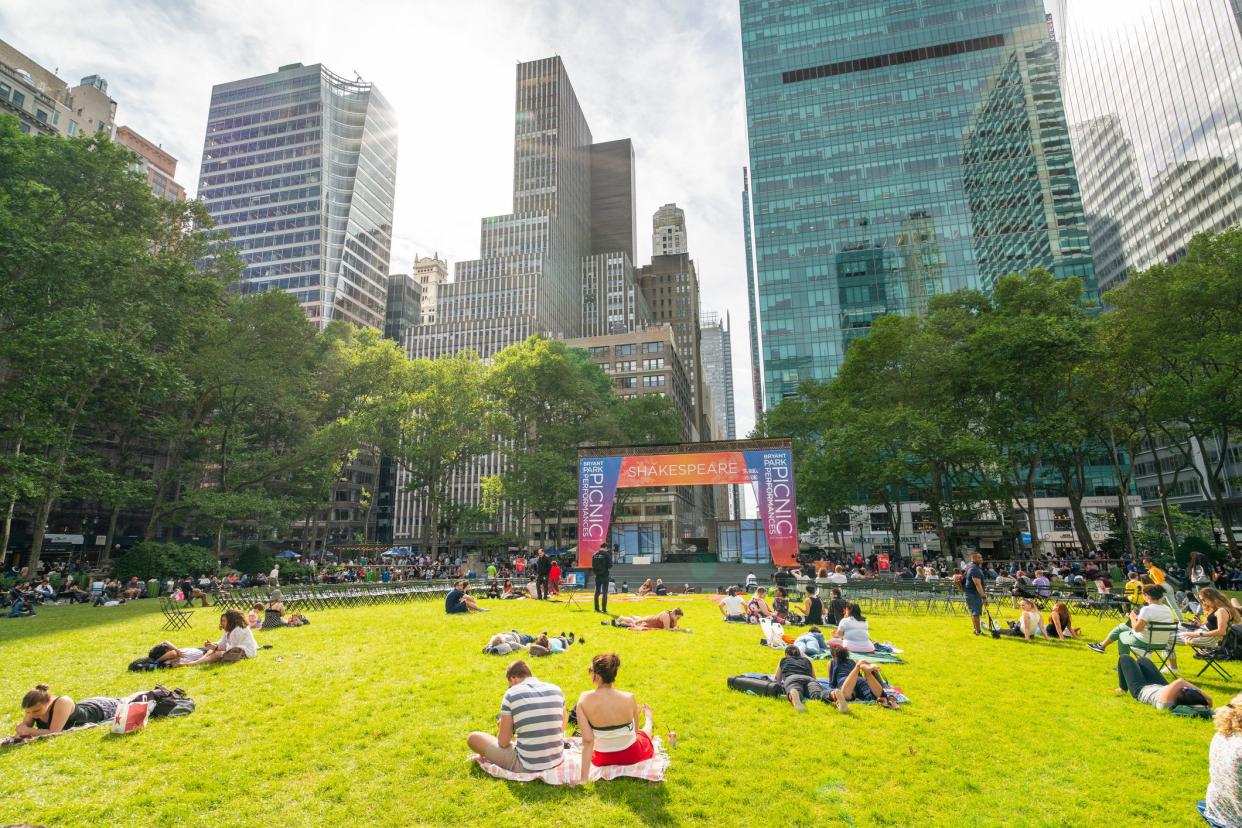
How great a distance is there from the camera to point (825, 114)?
9006 centimetres

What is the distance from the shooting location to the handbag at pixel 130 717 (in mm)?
6477

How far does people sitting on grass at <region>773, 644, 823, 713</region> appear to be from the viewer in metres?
7.77

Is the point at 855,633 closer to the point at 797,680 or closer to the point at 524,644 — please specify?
the point at 797,680

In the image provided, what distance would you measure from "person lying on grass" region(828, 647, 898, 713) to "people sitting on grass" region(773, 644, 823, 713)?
23 centimetres

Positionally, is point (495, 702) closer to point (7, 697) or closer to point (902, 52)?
point (7, 697)

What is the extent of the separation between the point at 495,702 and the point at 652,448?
23159 mm

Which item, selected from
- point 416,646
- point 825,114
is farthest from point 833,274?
point 416,646

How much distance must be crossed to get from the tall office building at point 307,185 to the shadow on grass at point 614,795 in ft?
329

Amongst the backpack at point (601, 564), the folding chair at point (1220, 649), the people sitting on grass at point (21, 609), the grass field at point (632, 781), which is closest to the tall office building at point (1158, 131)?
the folding chair at point (1220, 649)

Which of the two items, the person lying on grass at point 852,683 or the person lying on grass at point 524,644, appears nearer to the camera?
the person lying on grass at point 852,683

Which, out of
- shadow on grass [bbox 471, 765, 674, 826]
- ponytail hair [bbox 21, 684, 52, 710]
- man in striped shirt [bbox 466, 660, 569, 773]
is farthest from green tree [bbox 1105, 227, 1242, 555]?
ponytail hair [bbox 21, 684, 52, 710]

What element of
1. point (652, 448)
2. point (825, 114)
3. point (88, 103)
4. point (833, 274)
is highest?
point (825, 114)

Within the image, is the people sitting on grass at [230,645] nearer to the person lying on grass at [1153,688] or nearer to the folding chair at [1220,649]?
the person lying on grass at [1153,688]

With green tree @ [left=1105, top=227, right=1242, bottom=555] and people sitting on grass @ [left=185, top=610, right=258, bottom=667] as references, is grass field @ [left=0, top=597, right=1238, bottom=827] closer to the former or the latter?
people sitting on grass @ [left=185, top=610, right=258, bottom=667]
